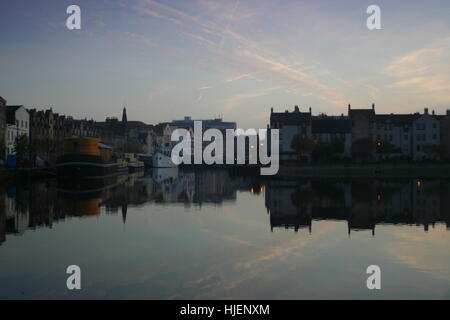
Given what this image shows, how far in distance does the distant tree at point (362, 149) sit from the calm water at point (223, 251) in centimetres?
6810

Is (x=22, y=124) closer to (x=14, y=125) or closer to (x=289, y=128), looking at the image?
(x=14, y=125)

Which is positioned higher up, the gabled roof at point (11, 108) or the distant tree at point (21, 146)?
the gabled roof at point (11, 108)

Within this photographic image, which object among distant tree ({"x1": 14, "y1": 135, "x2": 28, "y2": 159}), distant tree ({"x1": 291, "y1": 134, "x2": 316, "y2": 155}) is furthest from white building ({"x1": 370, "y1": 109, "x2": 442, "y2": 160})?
distant tree ({"x1": 14, "y1": 135, "x2": 28, "y2": 159})

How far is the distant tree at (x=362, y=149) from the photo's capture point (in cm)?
9900

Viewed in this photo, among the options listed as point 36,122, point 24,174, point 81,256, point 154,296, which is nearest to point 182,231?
point 81,256

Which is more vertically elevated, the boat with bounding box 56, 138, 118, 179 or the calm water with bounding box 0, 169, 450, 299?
the boat with bounding box 56, 138, 118, 179

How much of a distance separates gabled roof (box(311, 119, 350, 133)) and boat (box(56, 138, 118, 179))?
60071 millimetres

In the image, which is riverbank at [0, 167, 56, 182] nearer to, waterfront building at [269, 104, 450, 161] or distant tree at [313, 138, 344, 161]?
distant tree at [313, 138, 344, 161]

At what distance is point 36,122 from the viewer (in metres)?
90.5

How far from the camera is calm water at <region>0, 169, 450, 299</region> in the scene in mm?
12312

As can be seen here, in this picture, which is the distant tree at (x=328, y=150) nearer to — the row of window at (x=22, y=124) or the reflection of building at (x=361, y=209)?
the reflection of building at (x=361, y=209)

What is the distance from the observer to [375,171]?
264 ft

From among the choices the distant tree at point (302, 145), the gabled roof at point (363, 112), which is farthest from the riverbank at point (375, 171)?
the gabled roof at point (363, 112)
